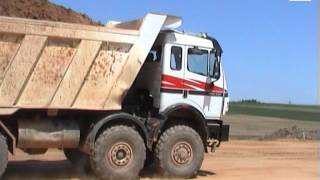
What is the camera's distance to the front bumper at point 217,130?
46.9 feet

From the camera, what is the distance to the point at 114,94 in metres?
12.8

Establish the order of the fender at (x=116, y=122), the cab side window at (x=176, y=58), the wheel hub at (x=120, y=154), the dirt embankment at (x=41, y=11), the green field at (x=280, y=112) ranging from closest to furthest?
the fender at (x=116, y=122), the wheel hub at (x=120, y=154), the cab side window at (x=176, y=58), the dirt embankment at (x=41, y=11), the green field at (x=280, y=112)

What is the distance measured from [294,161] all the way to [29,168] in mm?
7827

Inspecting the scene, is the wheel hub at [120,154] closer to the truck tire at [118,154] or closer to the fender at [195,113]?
the truck tire at [118,154]

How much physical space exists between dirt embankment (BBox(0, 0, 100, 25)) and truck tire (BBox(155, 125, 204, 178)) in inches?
522

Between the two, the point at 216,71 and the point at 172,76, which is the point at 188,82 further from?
the point at 216,71

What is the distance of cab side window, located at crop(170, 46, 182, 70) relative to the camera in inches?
535

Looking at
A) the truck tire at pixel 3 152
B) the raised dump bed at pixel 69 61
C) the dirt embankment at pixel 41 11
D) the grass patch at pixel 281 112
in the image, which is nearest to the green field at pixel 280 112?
the grass patch at pixel 281 112

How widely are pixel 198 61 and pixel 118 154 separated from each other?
107 inches

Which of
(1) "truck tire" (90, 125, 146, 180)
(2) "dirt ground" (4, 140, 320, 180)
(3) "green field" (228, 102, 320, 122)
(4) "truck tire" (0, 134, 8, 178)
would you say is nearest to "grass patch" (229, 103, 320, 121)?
(3) "green field" (228, 102, 320, 122)

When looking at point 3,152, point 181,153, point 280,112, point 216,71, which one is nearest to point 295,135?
point 216,71

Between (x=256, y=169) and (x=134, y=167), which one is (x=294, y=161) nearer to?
(x=256, y=169)

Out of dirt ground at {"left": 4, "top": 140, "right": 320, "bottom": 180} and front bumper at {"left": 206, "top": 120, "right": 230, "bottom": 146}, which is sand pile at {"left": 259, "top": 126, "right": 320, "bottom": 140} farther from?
front bumper at {"left": 206, "top": 120, "right": 230, "bottom": 146}

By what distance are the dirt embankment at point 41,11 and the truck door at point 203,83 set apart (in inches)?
504
